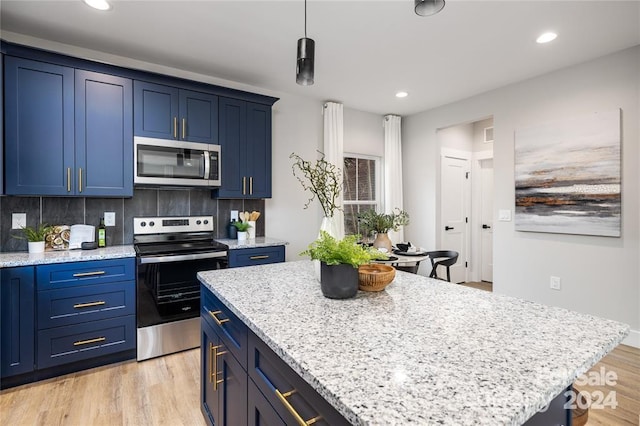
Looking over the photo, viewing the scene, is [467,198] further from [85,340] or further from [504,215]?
[85,340]

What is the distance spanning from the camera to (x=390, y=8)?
232cm

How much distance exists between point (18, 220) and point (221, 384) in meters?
2.41

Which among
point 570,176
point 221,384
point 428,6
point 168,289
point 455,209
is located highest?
point 428,6

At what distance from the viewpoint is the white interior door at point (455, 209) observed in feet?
16.2

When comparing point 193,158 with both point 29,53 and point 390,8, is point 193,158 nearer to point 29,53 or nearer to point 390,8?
point 29,53

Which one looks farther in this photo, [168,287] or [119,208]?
[119,208]

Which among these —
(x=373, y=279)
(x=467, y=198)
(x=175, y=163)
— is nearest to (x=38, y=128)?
(x=175, y=163)

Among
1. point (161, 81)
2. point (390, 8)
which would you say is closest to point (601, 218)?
point (390, 8)

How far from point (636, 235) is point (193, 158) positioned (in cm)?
407

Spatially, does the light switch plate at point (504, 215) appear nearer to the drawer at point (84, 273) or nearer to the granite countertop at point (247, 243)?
the granite countertop at point (247, 243)

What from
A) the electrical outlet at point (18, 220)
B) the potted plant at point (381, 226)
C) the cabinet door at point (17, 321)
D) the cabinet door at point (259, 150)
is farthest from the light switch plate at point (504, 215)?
the electrical outlet at point (18, 220)

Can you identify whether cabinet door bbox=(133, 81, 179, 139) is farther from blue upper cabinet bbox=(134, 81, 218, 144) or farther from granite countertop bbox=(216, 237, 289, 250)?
granite countertop bbox=(216, 237, 289, 250)

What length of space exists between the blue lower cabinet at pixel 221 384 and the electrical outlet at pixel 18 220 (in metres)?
2.05

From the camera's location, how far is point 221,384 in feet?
4.93
